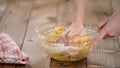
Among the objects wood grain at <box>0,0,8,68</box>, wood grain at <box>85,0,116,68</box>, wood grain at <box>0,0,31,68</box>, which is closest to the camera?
wood grain at <box>85,0,116,68</box>

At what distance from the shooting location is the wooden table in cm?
137

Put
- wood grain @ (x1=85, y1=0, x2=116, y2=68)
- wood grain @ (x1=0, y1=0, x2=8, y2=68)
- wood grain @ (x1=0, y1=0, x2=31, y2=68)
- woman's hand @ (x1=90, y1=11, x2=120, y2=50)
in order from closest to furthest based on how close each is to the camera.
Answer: woman's hand @ (x1=90, y1=11, x2=120, y2=50)
wood grain @ (x1=85, y1=0, x2=116, y2=68)
wood grain @ (x1=0, y1=0, x2=31, y2=68)
wood grain @ (x1=0, y1=0, x2=8, y2=68)

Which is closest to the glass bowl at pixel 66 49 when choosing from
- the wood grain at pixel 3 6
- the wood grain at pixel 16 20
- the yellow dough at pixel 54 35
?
the yellow dough at pixel 54 35

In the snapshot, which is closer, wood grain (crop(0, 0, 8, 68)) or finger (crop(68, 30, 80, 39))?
finger (crop(68, 30, 80, 39))

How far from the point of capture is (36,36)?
5.38 ft

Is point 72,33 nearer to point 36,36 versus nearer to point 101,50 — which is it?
point 101,50

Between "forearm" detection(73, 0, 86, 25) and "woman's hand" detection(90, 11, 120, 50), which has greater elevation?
"forearm" detection(73, 0, 86, 25)

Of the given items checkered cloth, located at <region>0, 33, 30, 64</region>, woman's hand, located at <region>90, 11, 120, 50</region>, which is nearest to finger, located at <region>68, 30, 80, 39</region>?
woman's hand, located at <region>90, 11, 120, 50</region>

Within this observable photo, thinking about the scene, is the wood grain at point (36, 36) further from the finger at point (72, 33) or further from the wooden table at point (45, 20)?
the finger at point (72, 33)

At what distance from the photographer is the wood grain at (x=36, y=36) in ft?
4.56

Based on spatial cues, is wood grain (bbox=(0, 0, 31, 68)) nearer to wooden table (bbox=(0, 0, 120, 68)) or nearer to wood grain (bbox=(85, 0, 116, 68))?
wooden table (bbox=(0, 0, 120, 68))

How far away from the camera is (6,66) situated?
134 cm

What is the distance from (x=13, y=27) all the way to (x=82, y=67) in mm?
586

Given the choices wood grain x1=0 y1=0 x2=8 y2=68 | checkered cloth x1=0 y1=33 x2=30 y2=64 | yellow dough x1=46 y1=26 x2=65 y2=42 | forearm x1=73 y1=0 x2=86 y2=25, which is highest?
wood grain x1=0 y1=0 x2=8 y2=68
